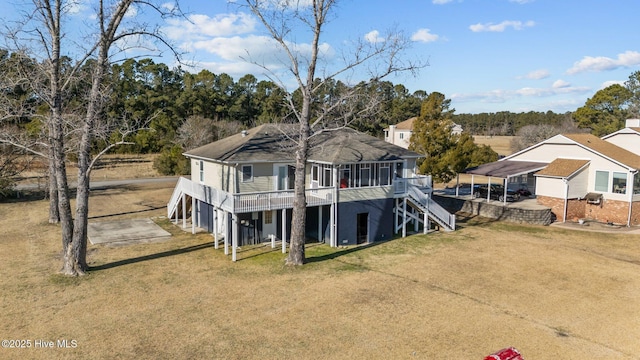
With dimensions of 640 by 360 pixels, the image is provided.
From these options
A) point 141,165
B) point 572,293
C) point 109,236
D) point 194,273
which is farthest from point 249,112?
point 572,293

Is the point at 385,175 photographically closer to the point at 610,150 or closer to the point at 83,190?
the point at 83,190

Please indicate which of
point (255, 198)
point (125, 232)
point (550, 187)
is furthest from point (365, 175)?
point (550, 187)

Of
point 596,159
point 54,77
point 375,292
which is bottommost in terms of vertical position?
point 375,292

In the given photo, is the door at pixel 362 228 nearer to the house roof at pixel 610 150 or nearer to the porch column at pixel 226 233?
the porch column at pixel 226 233

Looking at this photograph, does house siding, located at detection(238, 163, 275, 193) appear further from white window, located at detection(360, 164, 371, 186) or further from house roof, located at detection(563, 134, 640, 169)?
house roof, located at detection(563, 134, 640, 169)

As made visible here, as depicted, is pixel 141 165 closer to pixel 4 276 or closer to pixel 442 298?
pixel 4 276

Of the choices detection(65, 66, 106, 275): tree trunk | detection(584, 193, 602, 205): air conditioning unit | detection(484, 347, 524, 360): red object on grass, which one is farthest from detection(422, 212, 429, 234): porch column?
detection(65, 66, 106, 275): tree trunk
